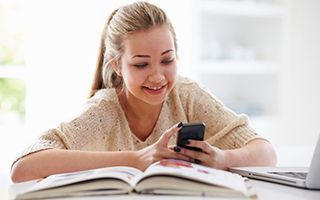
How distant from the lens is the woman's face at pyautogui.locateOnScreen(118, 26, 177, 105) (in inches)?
66.6

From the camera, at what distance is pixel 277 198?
45.0 inches

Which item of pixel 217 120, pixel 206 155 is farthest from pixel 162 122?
pixel 206 155

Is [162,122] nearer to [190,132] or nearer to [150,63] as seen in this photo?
[150,63]

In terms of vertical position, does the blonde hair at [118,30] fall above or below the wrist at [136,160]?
above

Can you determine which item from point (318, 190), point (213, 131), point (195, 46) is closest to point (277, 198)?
point (318, 190)

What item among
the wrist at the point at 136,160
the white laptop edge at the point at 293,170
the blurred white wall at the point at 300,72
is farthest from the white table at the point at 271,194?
the blurred white wall at the point at 300,72

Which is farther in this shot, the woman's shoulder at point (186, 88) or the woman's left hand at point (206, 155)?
the woman's shoulder at point (186, 88)

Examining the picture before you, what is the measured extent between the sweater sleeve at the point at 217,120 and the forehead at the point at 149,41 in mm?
267

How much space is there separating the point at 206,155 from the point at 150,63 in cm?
38

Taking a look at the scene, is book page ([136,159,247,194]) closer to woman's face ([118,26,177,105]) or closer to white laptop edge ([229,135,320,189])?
white laptop edge ([229,135,320,189])

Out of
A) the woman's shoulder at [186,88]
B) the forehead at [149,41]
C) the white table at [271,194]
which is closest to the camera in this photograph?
the white table at [271,194]

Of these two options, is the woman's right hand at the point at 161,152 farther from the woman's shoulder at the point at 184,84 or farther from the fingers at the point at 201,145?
the woman's shoulder at the point at 184,84

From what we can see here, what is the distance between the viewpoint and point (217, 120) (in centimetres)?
186

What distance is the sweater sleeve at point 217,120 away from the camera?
5.86 feet
